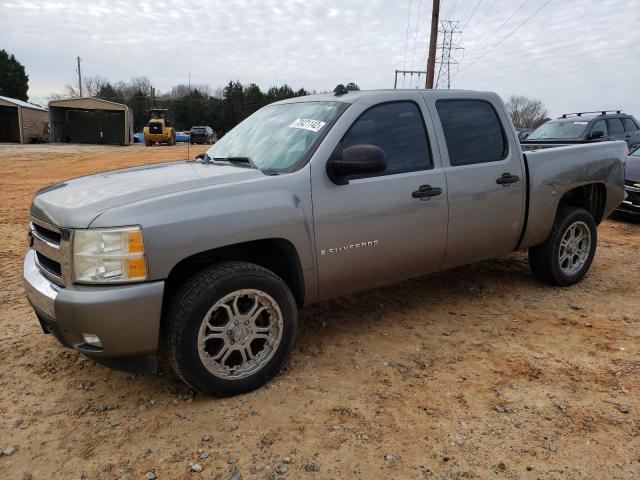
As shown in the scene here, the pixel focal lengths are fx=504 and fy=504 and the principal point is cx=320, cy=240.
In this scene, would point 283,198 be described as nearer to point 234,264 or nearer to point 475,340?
point 234,264

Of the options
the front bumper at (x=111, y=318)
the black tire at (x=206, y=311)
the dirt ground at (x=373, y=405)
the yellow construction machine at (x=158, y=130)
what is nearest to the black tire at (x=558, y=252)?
the dirt ground at (x=373, y=405)

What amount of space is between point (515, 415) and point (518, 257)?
12.0 ft

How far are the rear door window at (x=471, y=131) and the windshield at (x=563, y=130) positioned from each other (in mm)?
8739

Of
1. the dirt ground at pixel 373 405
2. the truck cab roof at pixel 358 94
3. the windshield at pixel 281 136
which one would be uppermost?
the truck cab roof at pixel 358 94

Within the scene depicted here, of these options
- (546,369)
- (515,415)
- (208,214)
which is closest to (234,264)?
(208,214)

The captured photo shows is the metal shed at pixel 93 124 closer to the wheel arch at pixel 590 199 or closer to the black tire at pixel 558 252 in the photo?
the wheel arch at pixel 590 199

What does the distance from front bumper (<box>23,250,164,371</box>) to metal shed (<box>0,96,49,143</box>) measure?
121 ft

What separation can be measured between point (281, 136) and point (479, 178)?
1638 millimetres

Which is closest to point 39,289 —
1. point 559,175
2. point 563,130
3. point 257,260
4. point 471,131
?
point 257,260

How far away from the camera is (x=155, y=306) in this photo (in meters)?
2.75

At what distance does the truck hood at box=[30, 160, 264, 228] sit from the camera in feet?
9.12

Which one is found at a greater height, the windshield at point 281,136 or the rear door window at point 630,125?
the rear door window at point 630,125

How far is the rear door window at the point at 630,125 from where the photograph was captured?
1330 cm

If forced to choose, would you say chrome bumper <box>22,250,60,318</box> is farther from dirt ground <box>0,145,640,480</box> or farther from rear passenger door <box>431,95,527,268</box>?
rear passenger door <box>431,95,527,268</box>
